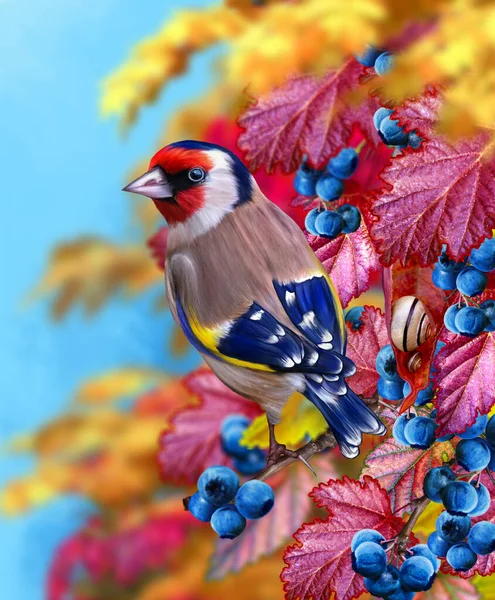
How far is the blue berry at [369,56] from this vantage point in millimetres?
337

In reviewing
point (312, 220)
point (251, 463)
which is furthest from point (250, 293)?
point (251, 463)

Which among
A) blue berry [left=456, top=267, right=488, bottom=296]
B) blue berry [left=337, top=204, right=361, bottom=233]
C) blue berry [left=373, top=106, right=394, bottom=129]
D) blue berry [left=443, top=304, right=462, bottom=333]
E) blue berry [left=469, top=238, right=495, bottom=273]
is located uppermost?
blue berry [left=373, top=106, right=394, bottom=129]

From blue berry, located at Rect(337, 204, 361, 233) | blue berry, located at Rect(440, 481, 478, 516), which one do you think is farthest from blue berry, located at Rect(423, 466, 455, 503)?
blue berry, located at Rect(337, 204, 361, 233)

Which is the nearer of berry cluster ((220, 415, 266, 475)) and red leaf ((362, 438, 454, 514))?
red leaf ((362, 438, 454, 514))

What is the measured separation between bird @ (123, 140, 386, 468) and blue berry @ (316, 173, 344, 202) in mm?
21

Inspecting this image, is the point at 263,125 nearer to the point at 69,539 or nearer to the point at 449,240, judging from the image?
the point at 449,240

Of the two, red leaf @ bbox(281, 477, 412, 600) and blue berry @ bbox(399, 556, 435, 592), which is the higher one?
red leaf @ bbox(281, 477, 412, 600)

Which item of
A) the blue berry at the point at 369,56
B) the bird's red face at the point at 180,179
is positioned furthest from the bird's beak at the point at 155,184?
the blue berry at the point at 369,56

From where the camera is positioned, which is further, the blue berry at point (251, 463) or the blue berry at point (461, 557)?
the blue berry at point (251, 463)

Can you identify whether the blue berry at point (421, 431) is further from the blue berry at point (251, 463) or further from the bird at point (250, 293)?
the blue berry at point (251, 463)

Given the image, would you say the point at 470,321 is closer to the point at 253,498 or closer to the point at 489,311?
the point at 489,311

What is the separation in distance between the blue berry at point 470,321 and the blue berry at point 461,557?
0.30ft

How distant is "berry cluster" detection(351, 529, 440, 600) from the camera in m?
0.30

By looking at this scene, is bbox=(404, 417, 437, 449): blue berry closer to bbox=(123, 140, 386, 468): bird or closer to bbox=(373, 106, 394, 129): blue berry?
bbox=(123, 140, 386, 468): bird
